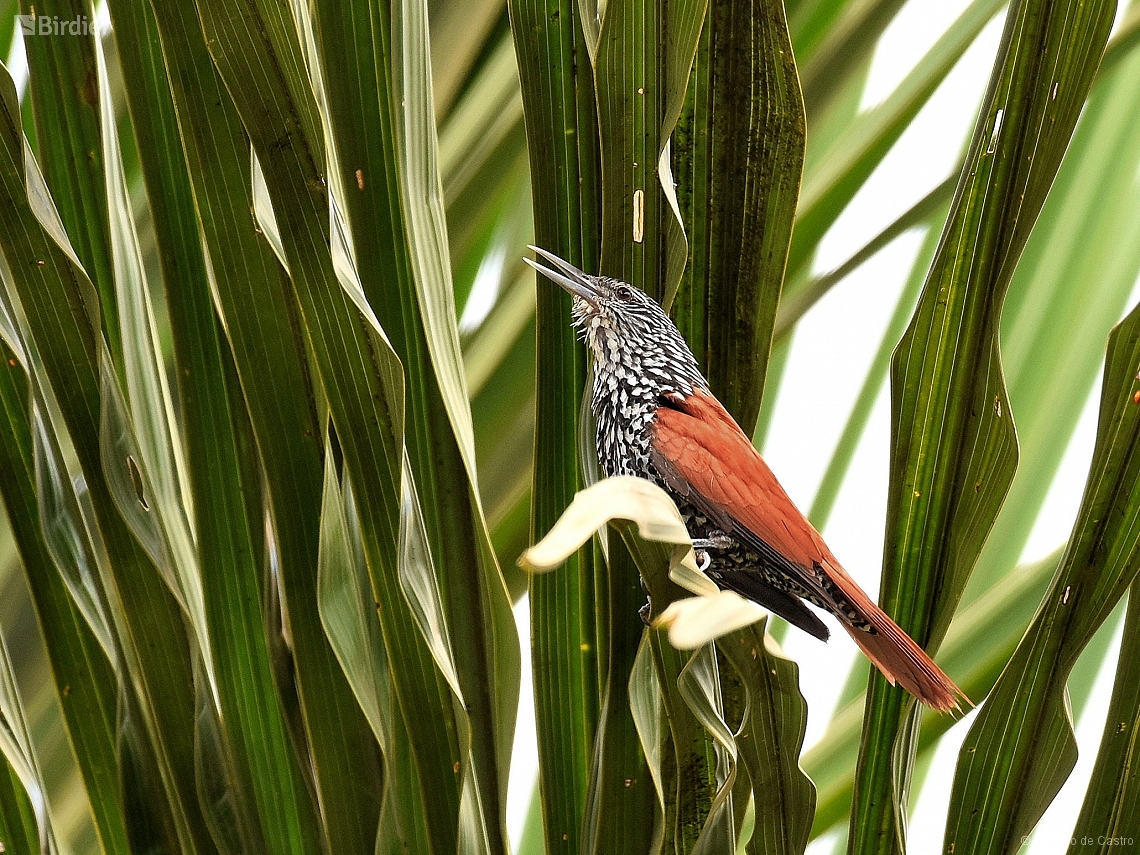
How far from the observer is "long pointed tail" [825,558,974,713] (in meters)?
0.47

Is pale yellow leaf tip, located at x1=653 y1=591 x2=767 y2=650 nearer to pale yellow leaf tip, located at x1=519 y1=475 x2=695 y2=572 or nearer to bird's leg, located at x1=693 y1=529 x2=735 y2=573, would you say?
pale yellow leaf tip, located at x1=519 y1=475 x2=695 y2=572

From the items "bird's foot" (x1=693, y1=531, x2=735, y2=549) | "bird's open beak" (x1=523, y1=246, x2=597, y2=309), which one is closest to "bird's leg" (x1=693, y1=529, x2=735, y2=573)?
"bird's foot" (x1=693, y1=531, x2=735, y2=549)

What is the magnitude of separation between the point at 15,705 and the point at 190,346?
20 cm

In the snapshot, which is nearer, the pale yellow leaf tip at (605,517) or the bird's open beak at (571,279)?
the pale yellow leaf tip at (605,517)

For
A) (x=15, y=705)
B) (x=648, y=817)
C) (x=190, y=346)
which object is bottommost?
(x=648, y=817)

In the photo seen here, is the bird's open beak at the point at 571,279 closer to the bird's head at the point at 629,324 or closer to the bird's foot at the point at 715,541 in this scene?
the bird's head at the point at 629,324

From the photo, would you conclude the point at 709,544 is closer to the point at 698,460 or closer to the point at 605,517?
the point at 698,460

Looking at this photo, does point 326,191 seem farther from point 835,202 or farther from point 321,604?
point 835,202

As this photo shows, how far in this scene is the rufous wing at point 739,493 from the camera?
0.49 metres

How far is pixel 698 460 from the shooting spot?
506 mm

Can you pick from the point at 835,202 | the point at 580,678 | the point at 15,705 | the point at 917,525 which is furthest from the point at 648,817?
the point at 835,202

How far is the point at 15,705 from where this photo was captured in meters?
0.45

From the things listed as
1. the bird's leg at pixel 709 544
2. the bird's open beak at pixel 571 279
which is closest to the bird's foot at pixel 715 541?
the bird's leg at pixel 709 544

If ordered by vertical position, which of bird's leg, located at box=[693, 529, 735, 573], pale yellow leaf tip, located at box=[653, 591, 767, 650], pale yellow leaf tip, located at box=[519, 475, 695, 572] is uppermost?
pale yellow leaf tip, located at box=[519, 475, 695, 572]
